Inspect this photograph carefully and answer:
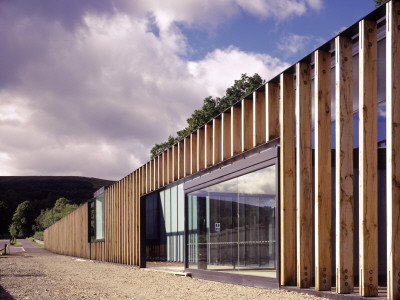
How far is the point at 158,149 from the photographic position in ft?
139

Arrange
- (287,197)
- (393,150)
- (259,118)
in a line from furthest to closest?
(259,118) → (287,197) → (393,150)

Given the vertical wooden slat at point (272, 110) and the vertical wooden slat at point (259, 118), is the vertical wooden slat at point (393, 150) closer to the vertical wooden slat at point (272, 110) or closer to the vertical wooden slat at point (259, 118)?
the vertical wooden slat at point (272, 110)

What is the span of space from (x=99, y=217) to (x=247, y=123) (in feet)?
58.5

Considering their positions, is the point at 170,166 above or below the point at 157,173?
above

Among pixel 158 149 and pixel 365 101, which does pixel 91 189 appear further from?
pixel 365 101

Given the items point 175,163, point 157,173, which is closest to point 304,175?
point 175,163

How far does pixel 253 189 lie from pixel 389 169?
4.26 metres

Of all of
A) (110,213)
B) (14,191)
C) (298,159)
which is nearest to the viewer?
(298,159)

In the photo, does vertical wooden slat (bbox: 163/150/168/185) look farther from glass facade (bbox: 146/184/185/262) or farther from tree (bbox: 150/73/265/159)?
tree (bbox: 150/73/265/159)

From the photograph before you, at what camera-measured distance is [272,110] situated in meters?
10.6

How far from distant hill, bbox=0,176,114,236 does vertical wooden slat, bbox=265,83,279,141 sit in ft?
400

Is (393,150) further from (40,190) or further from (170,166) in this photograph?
(40,190)

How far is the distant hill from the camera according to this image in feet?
441

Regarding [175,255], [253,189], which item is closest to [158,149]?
[175,255]
